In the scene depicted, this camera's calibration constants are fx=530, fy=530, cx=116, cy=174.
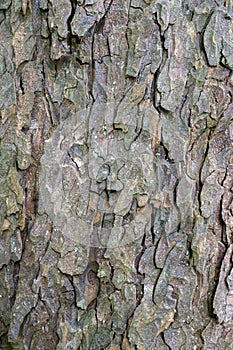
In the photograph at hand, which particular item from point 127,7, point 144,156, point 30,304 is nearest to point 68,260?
point 30,304

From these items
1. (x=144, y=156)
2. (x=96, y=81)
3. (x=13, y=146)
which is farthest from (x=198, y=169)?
(x=13, y=146)

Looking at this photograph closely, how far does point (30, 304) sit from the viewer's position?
105cm

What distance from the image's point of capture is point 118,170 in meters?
1.01

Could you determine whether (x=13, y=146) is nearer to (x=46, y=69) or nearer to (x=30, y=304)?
(x=46, y=69)

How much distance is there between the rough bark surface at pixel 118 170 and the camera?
3.26 ft

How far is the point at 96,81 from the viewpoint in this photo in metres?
1.00

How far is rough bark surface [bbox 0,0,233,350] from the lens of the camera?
1.00m

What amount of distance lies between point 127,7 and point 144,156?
279 millimetres

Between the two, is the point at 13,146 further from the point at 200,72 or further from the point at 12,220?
the point at 200,72

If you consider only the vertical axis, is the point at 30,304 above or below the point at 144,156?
below

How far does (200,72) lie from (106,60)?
0.18 meters

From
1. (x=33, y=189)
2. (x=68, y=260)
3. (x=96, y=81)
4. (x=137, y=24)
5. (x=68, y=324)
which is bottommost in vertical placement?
(x=68, y=324)

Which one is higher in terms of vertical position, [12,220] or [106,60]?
[106,60]

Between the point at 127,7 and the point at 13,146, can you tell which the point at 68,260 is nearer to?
the point at 13,146
